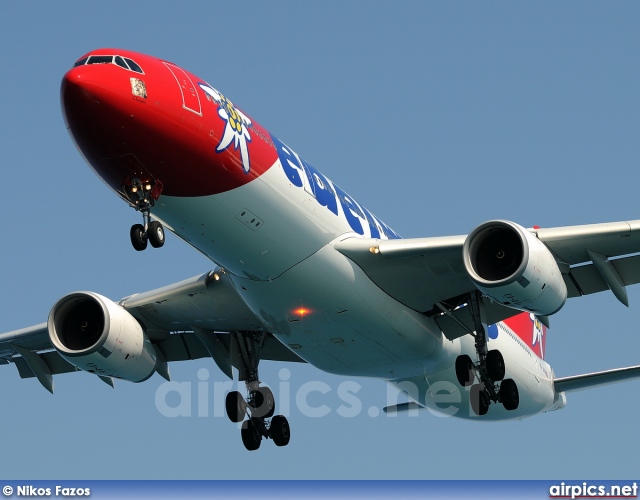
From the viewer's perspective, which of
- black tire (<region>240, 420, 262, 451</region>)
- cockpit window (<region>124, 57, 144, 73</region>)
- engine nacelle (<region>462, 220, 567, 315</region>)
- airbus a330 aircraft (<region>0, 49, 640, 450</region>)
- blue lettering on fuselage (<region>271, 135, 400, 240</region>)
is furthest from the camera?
black tire (<region>240, 420, 262, 451</region>)

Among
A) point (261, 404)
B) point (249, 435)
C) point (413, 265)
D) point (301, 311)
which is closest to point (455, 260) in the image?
point (413, 265)

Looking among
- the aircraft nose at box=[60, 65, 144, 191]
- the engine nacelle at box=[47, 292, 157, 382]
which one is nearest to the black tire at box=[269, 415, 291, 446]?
the engine nacelle at box=[47, 292, 157, 382]

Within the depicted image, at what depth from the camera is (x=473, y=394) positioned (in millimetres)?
29219

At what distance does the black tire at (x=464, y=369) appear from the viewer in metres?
27.6

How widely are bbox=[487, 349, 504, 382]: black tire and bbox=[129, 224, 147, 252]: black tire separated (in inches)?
361

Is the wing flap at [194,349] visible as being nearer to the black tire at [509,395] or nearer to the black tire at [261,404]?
the black tire at [261,404]

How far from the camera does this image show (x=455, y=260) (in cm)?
2514

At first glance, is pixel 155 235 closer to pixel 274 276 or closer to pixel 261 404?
pixel 274 276

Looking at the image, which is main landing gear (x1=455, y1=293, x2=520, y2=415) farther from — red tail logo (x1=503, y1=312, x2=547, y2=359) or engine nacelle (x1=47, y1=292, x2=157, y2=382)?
Result: engine nacelle (x1=47, y1=292, x2=157, y2=382)

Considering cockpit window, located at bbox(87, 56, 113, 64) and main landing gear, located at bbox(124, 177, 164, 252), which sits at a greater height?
cockpit window, located at bbox(87, 56, 113, 64)

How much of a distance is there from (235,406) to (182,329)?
2.43 metres

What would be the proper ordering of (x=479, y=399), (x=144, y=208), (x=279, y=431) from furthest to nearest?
(x=279, y=431), (x=479, y=399), (x=144, y=208)

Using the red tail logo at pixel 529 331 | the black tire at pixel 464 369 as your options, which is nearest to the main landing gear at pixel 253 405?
the black tire at pixel 464 369

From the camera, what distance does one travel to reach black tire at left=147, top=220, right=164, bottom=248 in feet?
70.8
